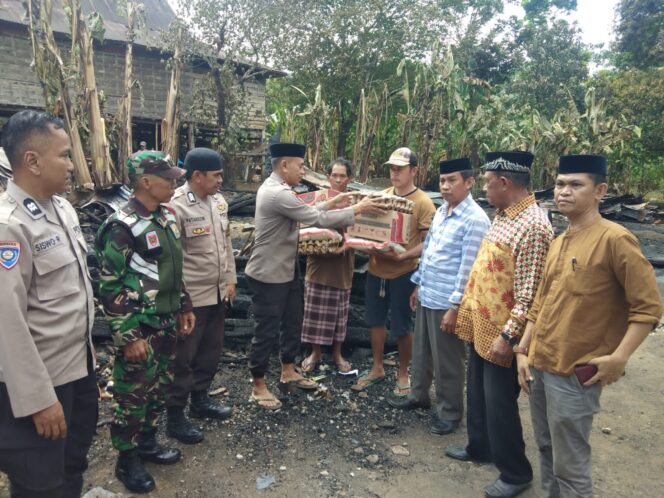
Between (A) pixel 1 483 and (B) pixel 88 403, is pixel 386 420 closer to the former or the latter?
(B) pixel 88 403

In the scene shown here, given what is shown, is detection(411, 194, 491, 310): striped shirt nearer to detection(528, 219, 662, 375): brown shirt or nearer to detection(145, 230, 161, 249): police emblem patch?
detection(528, 219, 662, 375): brown shirt

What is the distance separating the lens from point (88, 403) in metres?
2.33

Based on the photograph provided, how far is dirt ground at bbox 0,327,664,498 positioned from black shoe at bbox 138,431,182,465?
61 mm

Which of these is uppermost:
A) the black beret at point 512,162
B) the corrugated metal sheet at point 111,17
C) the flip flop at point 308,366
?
the corrugated metal sheet at point 111,17

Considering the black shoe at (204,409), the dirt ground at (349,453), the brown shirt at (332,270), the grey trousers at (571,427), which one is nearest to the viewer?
the grey trousers at (571,427)

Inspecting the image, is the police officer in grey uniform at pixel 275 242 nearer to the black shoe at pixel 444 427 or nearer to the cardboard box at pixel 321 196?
the cardboard box at pixel 321 196

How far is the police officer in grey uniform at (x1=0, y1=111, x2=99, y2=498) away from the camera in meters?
1.85

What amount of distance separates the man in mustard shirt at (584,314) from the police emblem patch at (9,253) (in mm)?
2385

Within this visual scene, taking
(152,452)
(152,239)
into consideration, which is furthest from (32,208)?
(152,452)

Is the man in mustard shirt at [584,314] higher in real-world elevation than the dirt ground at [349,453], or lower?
higher

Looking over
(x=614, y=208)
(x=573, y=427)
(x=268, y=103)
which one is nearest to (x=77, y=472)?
(x=573, y=427)

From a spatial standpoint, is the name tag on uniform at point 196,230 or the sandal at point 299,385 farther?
the sandal at point 299,385

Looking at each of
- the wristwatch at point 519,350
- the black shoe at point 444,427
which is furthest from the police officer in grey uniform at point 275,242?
the wristwatch at point 519,350

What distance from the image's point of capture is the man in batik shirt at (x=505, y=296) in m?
2.63
